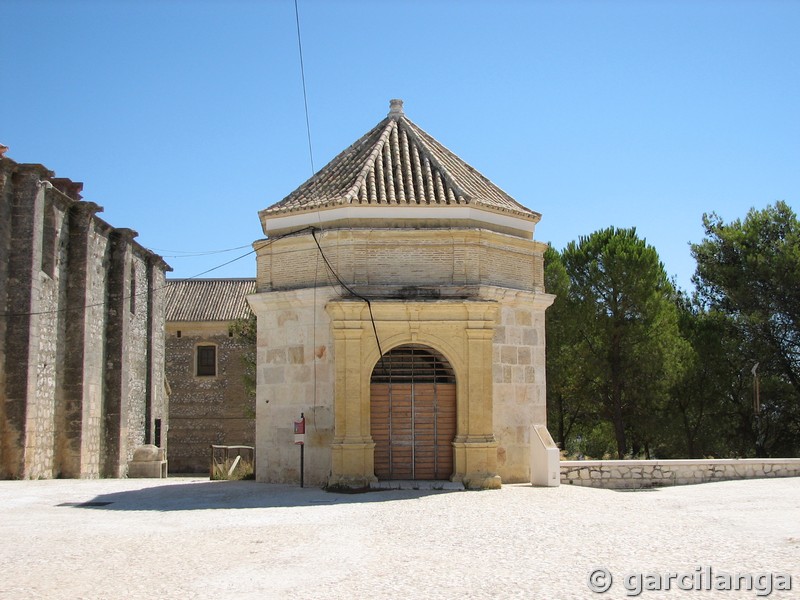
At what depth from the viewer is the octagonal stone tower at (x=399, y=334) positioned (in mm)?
14758

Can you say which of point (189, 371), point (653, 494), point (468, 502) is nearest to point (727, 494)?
point (653, 494)

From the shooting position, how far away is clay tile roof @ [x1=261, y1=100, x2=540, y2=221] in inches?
615

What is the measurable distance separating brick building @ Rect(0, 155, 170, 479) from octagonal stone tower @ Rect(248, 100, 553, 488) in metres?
6.80

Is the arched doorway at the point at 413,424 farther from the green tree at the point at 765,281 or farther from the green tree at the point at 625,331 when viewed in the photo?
the green tree at the point at 765,281

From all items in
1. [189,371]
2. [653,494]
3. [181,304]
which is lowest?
[653,494]

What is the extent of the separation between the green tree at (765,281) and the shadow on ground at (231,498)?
675 inches

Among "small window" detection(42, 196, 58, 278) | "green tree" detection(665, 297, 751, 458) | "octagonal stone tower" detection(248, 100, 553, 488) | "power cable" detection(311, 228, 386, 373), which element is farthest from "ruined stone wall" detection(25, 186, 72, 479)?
"green tree" detection(665, 297, 751, 458)

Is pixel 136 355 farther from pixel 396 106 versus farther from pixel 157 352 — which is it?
pixel 396 106

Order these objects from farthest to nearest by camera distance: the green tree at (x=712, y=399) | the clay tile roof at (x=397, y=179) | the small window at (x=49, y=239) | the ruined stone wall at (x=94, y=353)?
1. the green tree at (x=712, y=399)
2. the ruined stone wall at (x=94, y=353)
3. the small window at (x=49, y=239)
4. the clay tile roof at (x=397, y=179)

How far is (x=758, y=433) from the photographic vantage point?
26.6m

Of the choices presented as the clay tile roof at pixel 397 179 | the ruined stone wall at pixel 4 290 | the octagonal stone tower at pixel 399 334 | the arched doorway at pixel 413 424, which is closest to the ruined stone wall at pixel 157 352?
the ruined stone wall at pixel 4 290

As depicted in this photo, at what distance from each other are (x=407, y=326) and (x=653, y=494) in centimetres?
512

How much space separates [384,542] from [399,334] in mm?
6089

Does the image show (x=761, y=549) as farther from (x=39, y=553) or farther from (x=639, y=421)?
(x=639, y=421)
